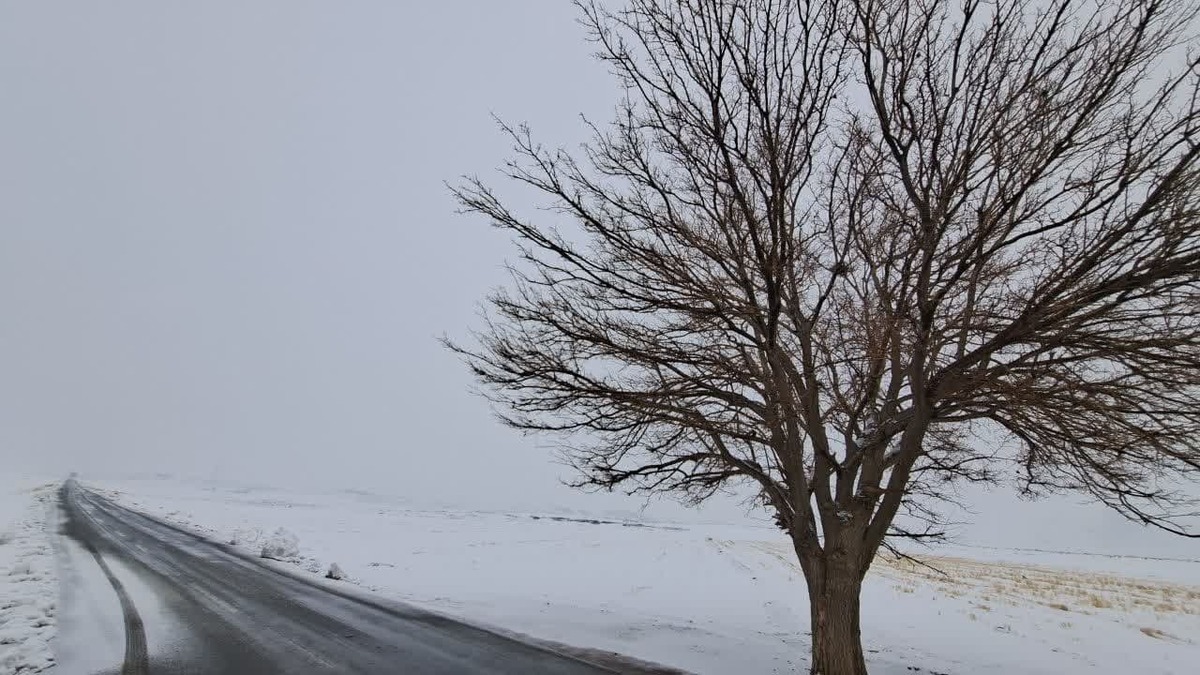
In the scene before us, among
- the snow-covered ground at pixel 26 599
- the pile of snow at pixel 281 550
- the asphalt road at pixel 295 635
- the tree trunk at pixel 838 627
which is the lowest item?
the snow-covered ground at pixel 26 599

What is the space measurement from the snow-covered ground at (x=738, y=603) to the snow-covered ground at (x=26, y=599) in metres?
5.56

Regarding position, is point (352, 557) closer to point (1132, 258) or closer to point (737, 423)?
point (737, 423)

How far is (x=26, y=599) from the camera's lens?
9.99 metres

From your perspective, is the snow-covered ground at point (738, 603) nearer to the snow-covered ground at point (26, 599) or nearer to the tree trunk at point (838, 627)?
the tree trunk at point (838, 627)

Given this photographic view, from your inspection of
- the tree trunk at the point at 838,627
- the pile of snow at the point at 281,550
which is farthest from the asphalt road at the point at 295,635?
the pile of snow at the point at 281,550

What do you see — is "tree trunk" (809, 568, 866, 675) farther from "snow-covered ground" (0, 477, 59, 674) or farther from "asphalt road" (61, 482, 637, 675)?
"snow-covered ground" (0, 477, 59, 674)

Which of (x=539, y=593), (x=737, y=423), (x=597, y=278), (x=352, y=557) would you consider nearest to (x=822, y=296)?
(x=737, y=423)

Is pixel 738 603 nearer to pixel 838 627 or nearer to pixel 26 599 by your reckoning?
pixel 838 627

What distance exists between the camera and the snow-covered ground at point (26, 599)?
23.3 feet

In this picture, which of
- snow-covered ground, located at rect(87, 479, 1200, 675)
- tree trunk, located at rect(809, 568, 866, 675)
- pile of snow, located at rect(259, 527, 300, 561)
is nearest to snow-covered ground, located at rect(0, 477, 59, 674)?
pile of snow, located at rect(259, 527, 300, 561)

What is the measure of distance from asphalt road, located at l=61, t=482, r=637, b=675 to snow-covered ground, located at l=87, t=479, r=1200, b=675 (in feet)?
4.47

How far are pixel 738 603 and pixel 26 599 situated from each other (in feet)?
48.8

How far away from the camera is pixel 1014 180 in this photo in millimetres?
5578

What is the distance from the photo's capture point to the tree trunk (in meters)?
6.96
